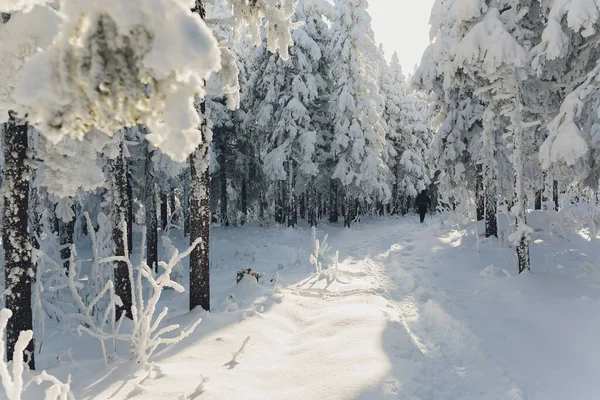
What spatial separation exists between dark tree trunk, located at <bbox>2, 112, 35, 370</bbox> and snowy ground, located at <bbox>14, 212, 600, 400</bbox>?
778 mm

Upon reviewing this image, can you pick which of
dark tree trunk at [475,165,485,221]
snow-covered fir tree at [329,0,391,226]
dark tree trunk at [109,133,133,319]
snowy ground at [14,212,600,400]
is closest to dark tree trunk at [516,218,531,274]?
snowy ground at [14,212,600,400]

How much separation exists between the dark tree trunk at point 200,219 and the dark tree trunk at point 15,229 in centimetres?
286

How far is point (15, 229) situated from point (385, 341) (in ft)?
16.8

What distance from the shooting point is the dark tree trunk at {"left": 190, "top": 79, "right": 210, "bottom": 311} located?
25.1 feet

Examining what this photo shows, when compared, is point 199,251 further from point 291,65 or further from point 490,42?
point 291,65

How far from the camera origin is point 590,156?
9.54 metres

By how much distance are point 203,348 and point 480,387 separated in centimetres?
358

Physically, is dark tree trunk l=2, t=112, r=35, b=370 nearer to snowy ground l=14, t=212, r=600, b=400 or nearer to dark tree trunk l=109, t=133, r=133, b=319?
snowy ground l=14, t=212, r=600, b=400

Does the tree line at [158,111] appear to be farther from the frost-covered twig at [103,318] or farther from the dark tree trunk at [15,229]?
the frost-covered twig at [103,318]

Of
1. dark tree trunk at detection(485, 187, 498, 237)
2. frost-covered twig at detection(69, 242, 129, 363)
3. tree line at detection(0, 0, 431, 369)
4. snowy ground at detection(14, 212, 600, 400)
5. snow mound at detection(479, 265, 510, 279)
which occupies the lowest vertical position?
snowy ground at detection(14, 212, 600, 400)

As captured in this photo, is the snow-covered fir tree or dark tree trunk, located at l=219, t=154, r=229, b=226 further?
dark tree trunk, located at l=219, t=154, r=229, b=226

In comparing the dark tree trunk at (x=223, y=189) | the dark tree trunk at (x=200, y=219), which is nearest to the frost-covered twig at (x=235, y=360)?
the dark tree trunk at (x=200, y=219)

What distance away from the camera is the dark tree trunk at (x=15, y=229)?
5117 millimetres

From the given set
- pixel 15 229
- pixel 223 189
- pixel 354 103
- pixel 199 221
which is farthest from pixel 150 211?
pixel 354 103
